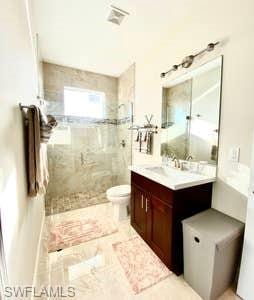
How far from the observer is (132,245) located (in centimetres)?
190

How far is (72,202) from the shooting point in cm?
304

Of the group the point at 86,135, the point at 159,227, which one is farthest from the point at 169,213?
the point at 86,135

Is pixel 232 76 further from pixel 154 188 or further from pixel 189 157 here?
pixel 154 188

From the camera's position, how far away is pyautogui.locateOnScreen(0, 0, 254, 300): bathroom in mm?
1087

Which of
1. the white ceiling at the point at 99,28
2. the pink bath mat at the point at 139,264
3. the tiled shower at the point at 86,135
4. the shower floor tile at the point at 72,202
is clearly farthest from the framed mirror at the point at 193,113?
the shower floor tile at the point at 72,202

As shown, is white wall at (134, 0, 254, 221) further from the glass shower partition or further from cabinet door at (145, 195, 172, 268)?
the glass shower partition

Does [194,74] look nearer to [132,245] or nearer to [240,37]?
[240,37]

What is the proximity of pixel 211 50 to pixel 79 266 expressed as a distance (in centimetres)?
257

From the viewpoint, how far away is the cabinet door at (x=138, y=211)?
1.93 metres

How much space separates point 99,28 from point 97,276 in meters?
2.80

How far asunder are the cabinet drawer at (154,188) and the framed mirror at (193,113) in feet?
1.88

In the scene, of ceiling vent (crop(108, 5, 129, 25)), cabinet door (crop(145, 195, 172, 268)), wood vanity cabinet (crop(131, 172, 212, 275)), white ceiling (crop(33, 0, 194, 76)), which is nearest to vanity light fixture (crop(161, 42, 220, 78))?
white ceiling (crop(33, 0, 194, 76))

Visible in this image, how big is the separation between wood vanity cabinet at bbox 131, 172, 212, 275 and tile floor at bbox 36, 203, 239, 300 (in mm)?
195

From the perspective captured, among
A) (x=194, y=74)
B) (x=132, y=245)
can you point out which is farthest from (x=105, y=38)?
(x=132, y=245)
